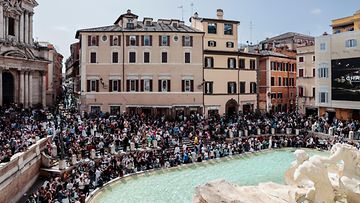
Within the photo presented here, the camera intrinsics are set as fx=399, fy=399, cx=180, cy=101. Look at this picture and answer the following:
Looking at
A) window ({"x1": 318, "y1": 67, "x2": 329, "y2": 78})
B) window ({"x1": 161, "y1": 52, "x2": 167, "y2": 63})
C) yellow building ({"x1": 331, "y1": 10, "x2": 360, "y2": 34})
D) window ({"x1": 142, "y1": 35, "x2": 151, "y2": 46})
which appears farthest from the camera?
yellow building ({"x1": 331, "y1": 10, "x2": 360, "y2": 34})

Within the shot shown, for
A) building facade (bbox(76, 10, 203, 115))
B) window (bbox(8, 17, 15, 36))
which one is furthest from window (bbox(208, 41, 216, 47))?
window (bbox(8, 17, 15, 36))

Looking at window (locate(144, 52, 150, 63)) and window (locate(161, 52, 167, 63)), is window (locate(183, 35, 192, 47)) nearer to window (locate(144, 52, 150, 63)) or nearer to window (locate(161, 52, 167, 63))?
window (locate(161, 52, 167, 63))

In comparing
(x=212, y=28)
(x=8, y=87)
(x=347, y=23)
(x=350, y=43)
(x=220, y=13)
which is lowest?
(x=8, y=87)

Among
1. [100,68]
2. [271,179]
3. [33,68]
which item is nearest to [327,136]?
[271,179]

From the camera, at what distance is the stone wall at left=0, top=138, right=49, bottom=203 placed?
Result: 1859 cm

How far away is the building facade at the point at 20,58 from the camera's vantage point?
40531 millimetres

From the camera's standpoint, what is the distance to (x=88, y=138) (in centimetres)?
2838

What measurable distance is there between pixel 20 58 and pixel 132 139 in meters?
19.0

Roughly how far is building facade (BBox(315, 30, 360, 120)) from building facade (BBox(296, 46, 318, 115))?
8473 mm

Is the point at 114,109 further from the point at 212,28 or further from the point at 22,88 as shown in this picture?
the point at 212,28

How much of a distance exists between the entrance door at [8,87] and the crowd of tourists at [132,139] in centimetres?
512

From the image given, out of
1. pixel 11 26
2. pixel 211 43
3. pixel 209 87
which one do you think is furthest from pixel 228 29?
pixel 11 26

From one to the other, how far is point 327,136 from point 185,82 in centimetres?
1522

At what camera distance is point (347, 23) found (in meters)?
49.2
